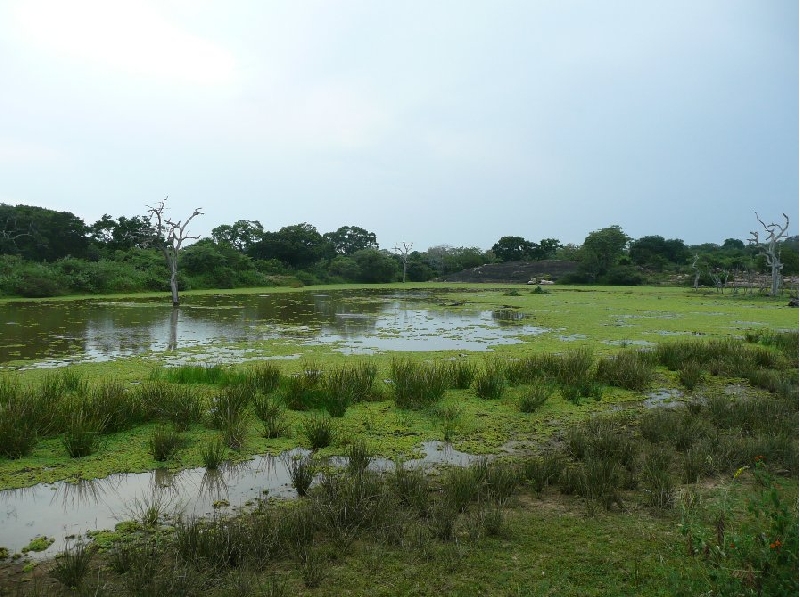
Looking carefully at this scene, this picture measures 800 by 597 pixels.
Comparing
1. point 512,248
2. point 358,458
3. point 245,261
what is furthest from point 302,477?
point 512,248

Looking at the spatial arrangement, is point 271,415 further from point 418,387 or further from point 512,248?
point 512,248

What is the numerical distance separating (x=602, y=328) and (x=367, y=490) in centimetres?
995

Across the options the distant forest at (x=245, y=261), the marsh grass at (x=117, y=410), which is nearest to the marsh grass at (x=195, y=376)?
the marsh grass at (x=117, y=410)

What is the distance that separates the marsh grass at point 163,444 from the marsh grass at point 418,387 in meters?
2.09

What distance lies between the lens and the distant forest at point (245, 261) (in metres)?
23.6

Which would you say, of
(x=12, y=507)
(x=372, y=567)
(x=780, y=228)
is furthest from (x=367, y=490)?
(x=780, y=228)

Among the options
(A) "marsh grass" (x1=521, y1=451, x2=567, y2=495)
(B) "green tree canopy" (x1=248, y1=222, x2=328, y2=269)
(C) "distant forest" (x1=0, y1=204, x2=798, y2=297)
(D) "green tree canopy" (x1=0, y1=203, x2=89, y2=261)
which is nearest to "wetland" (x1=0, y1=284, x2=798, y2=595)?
(A) "marsh grass" (x1=521, y1=451, x2=567, y2=495)

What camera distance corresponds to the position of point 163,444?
13.0ft

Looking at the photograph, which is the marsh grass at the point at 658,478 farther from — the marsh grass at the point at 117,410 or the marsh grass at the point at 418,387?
the marsh grass at the point at 117,410

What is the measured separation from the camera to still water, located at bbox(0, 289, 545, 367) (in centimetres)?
857

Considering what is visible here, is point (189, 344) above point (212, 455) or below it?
below

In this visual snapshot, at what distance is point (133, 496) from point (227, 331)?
8.06 meters

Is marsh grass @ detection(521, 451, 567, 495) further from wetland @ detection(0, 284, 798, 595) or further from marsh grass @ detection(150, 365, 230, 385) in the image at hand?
marsh grass @ detection(150, 365, 230, 385)

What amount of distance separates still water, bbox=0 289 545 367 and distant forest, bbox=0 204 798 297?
16.0 ft
